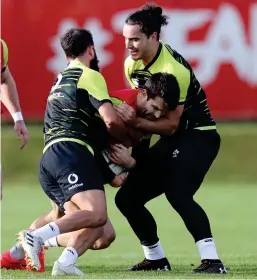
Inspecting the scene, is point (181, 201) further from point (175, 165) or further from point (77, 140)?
point (77, 140)

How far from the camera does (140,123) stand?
9.30 meters

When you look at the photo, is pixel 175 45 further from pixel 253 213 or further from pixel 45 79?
pixel 253 213

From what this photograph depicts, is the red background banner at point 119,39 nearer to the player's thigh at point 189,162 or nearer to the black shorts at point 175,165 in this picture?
the black shorts at point 175,165

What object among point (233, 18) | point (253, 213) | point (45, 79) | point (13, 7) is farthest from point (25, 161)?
point (253, 213)

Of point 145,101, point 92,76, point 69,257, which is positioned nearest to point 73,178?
point 69,257

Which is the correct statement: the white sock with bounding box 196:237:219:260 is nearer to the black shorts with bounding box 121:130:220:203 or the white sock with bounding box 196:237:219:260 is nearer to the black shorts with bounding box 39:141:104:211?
the black shorts with bounding box 121:130:220:203

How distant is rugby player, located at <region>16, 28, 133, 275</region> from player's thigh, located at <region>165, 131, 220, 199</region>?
536mm

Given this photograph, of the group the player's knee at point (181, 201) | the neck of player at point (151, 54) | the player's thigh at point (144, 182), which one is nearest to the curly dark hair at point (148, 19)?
the neck of player at point (151, 54)

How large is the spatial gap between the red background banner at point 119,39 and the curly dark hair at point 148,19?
Answer: 10423mm

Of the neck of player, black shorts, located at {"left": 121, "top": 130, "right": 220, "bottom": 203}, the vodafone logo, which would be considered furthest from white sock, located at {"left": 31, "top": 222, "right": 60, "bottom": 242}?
the neck of player

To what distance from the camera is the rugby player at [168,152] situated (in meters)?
9.38

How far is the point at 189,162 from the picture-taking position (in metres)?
9.55

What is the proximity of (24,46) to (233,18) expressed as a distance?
13.1ft

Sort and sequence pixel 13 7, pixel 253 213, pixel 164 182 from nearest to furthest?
pixel 164 182, pixel 253 213, pixel 13 7
